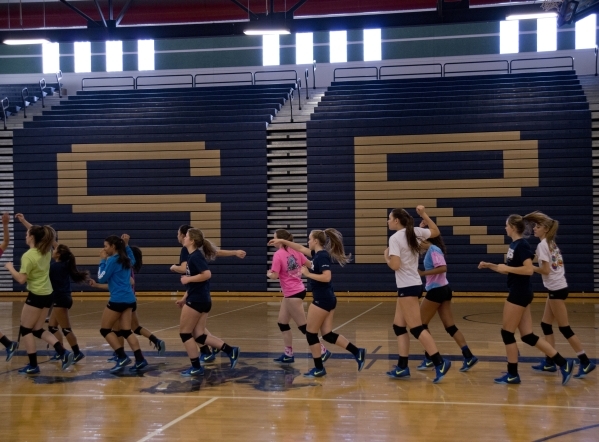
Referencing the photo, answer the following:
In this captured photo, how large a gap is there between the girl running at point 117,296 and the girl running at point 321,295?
70.5 inches

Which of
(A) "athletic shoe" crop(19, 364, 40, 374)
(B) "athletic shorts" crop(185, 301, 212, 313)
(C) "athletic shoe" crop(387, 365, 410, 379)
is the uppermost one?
(B) "athletic shorts" crop(185, 301, 212, 313)

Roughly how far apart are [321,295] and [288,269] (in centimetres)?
93

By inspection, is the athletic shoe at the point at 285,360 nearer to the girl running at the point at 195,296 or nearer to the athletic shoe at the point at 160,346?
the girl running at the point at 195,296

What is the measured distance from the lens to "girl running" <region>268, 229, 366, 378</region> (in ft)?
25.1

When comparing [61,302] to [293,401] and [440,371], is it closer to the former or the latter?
[293,401]

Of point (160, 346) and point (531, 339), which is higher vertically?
point (531, 339)

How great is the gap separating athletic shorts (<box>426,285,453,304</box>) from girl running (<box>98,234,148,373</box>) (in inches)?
133

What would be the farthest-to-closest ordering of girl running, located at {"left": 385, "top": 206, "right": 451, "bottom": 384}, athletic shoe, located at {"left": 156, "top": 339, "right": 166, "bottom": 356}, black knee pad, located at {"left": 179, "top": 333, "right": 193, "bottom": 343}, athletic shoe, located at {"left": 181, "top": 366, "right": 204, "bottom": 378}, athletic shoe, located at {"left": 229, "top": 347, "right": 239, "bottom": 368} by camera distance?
athletic shoe, located at {"left": 156, "top": 339, "right": 166, "bottom": 356} → athletic shoe, located at {"left": 229, "top": 347, "right": 239, "bottom": 368} → athletic shoe, located at {"left": 181, "top": 366, "right": 204, "bottom": 378} → black knee pad, located at {"left": 179, "top": 333, "right": 193, "bottom": 343} → girl running, located at {"left": 385, "top": 206, "right": 451, "bottom": 384}

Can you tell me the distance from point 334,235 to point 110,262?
255cm

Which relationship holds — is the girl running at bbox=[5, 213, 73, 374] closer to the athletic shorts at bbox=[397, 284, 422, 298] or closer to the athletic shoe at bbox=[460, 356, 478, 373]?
the athletic shorts at bbox=[397, 284, 422, 298]

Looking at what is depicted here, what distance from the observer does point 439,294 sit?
7.85 meters

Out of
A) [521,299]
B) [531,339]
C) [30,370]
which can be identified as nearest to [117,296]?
[30,370]

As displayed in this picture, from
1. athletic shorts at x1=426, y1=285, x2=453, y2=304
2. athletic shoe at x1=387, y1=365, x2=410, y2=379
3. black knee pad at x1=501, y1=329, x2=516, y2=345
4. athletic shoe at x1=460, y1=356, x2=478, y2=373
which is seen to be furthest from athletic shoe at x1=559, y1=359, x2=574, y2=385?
athletic shoe at x1=387, y1=365, x2=410, y2=379

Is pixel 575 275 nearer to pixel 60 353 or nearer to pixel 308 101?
pixel 308 101
